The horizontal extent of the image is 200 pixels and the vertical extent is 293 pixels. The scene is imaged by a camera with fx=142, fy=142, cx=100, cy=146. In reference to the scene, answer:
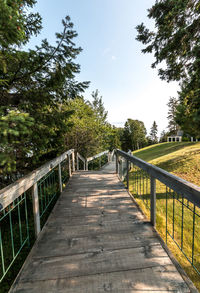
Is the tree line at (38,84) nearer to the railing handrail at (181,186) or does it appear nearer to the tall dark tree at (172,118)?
the railing handrail at (181,186)

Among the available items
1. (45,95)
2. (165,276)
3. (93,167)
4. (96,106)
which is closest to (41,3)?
(45,95)

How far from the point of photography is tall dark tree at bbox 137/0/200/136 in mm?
4291

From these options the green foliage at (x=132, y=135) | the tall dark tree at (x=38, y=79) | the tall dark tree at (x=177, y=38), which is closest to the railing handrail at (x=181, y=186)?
the tall dark tree at (x=38, y=79)

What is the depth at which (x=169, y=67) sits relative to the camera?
6004mm

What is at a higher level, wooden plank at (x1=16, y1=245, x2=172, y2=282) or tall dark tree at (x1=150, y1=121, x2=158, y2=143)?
tall dark tree at (x1=150, y1=121, x2=158, y2=143)

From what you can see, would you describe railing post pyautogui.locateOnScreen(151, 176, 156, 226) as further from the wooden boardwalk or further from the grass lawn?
the grass lawn

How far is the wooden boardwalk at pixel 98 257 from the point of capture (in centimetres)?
141

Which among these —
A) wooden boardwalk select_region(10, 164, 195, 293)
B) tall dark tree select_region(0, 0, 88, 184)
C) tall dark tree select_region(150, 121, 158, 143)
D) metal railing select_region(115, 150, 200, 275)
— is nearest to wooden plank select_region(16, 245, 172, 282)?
wooden boardwalk select_region(10, 164, 195, 293)

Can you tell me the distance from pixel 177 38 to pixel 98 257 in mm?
6312

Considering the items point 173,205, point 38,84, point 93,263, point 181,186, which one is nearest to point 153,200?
point 173,205

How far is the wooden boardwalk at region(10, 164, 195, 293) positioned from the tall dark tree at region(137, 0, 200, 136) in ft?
11.0

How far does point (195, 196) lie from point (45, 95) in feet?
9.20

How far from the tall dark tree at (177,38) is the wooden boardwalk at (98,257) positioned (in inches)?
132

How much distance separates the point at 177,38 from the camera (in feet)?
15.4
